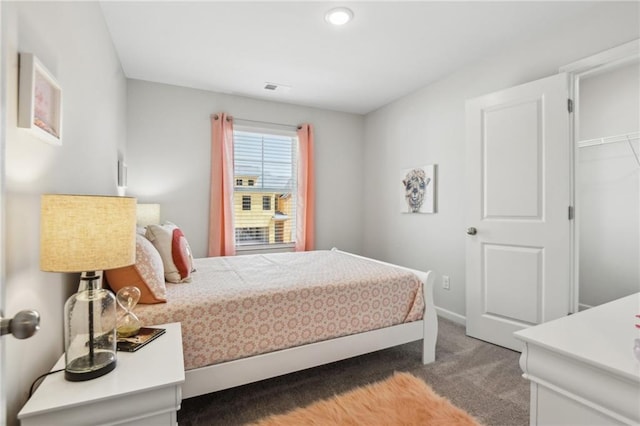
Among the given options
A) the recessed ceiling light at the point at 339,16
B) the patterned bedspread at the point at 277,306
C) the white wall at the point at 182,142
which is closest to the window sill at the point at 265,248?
the white wall at the point at 182,142

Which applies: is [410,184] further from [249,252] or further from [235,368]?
[235,368]

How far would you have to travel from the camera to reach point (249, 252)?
3867 millimetres

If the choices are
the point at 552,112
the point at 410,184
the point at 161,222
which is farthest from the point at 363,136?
the point at 161,222

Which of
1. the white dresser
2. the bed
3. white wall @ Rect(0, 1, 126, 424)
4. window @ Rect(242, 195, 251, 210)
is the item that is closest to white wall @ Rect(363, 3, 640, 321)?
the bed

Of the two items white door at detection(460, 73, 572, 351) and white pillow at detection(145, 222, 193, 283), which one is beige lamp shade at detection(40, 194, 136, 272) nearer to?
white pillow at detection(145, 222, 193, 283)

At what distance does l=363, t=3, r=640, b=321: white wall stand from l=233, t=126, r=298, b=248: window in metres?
1.16

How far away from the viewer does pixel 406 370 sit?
7.08 feet

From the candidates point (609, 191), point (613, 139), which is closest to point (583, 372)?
point (613, 139)

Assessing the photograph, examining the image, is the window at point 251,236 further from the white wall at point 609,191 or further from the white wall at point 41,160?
the white wall at point 609,191

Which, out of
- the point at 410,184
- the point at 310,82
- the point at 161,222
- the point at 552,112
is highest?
the point at 310,82

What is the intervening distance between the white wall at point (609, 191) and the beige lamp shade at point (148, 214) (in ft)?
13.3

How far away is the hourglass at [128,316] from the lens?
1.32 metres

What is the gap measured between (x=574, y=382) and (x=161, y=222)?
136 inches

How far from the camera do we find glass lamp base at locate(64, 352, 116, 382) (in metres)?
0.99
